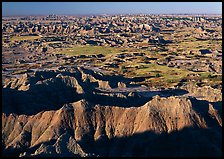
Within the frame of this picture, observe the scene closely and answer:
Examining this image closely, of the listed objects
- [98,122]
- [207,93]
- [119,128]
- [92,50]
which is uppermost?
[92,50]

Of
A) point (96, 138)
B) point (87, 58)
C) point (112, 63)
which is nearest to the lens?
point (96, 138)

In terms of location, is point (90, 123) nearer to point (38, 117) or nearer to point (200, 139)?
point (38, 117)

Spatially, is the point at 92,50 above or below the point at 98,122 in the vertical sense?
above

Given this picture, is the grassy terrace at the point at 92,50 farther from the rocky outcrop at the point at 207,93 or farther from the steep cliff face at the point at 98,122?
the steep cliff face at the point at 98,122

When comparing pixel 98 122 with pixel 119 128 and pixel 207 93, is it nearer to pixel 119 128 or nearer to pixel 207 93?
pixel 119 128

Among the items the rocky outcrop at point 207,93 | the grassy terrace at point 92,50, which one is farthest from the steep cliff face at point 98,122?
the grassy terrace at point 92,50

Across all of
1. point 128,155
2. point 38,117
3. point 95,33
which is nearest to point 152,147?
point 128,155

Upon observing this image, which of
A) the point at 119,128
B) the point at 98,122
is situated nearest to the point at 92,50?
the point at 98,122

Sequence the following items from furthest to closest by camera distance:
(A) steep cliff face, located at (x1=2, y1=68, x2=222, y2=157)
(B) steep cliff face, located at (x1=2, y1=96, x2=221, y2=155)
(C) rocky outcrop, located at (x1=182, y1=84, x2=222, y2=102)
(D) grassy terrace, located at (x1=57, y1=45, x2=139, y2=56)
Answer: (D) grassy terrace, located at (x1=57, y1=45, x2=139, y2=56), (C) rocky outcrop, located at (x1=182, y1=84, x2=222, y2=102), (B) steep cliff face, located at (x1=2, y1=96, x2=221, y2=155), (A) steep cliff face, located at (x1=2, y1=68, x2=222, y2=157)

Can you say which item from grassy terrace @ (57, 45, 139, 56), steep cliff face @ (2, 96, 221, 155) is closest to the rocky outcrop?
steep cliff face @ (2, 96, 221, 155)

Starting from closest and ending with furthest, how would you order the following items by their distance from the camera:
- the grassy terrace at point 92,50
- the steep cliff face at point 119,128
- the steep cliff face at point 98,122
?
the steep cliff face at point 119,128, the steep cliff face at point 98,122, the grassy terrace at point 92,50

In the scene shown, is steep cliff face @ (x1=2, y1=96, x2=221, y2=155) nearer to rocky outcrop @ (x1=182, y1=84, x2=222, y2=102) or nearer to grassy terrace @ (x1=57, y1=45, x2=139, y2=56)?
rocky outcrop @ (x1=182, y1=84, x2=222, y2=102)
